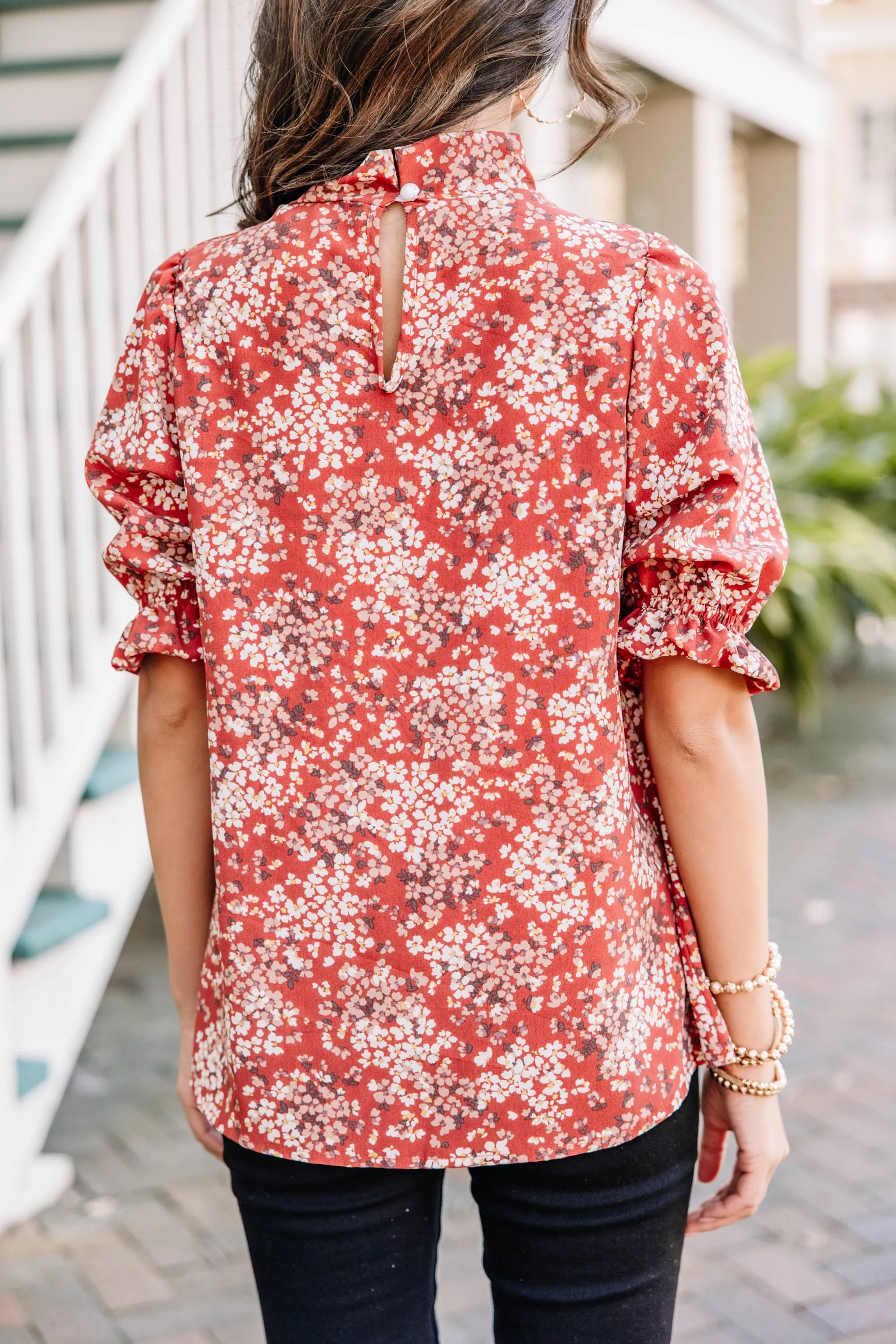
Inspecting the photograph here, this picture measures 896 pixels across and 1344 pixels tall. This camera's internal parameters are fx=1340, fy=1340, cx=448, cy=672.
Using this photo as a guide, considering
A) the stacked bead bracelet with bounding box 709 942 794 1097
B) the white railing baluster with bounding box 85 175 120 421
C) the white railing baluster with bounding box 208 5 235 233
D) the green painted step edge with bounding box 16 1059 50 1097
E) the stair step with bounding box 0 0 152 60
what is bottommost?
the green painted step edge with bounding box 16 1059 50 1097

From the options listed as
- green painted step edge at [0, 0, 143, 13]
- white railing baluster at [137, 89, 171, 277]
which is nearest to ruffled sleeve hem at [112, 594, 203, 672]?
white railing baluster at [137, 89, 171, 277]

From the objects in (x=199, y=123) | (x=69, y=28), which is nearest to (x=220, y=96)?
(x=199, y=123)

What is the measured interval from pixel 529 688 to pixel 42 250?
2.38 m

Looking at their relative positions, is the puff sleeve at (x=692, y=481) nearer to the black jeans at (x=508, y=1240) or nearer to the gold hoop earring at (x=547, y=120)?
the gold hoop earring at (x=547, y=120)

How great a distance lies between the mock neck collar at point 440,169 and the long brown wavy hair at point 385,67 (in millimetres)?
26

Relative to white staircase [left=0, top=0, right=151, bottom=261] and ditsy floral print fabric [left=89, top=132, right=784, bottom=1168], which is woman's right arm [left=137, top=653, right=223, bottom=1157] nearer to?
ditsy floral print fabric [left=89, top=132, right=784, bottom=1168]

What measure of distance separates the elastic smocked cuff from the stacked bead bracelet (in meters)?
0.29

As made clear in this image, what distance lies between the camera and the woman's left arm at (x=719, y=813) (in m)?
1.14

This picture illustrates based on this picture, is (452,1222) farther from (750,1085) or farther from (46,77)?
(46,77)

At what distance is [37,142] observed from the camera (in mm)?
4914

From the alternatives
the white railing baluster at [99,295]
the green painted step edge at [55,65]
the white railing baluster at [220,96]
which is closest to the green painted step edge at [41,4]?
the green painted step edge at [55,65]

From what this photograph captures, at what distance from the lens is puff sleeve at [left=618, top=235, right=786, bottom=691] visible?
1.05m

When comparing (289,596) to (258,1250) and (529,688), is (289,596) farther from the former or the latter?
(258,1250)

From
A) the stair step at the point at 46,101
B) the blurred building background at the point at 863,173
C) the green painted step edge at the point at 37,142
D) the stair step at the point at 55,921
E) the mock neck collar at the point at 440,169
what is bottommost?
the stair step at the point at 55,921
